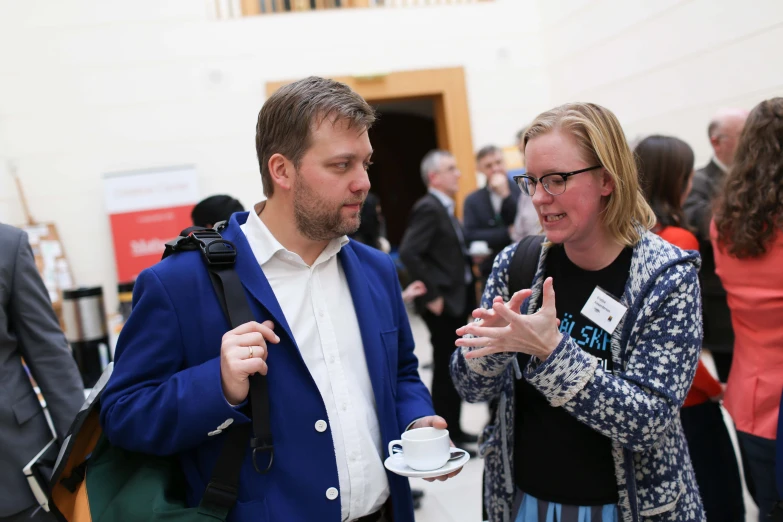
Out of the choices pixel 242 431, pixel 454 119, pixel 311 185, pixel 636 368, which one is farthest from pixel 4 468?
pixel 454 119

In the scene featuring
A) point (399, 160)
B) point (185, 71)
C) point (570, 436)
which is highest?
point (185, 71)

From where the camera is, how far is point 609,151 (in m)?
1.38

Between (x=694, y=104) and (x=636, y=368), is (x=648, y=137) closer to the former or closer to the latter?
(x=636, y=368)

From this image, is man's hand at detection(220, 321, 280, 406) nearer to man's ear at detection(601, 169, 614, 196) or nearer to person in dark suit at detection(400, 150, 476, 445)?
man's ear at detection(601, 169, 614, 196)

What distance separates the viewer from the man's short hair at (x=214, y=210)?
2576 millimetres

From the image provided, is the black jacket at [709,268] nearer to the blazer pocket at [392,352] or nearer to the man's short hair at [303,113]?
the blazer pocket at [392,352]

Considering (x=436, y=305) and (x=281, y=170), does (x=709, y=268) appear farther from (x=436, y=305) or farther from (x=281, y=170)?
(x=281, y=170)

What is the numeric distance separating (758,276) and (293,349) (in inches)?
53.6

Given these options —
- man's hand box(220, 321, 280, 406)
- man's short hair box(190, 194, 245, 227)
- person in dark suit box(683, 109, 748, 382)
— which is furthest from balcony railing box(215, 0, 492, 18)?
man's hand box(220, 321, 280, 406)

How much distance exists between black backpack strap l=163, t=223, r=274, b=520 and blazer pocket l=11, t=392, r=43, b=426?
2.99ft

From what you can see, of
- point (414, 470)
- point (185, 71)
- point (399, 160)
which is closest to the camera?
point (414, 470)

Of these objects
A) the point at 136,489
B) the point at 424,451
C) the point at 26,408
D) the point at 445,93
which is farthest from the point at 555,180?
the point at 445,93

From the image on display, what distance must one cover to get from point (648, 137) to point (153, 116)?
571cm

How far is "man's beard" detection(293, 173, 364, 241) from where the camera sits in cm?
134
